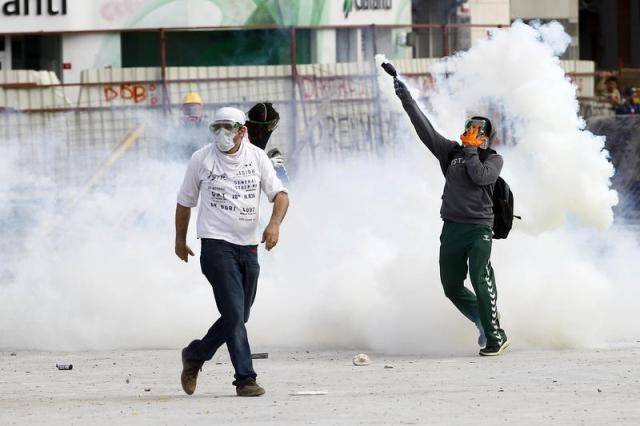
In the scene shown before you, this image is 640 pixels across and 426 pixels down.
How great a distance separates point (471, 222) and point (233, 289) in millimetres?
2283

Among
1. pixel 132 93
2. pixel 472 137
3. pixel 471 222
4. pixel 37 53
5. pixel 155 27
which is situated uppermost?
pixel 155 27

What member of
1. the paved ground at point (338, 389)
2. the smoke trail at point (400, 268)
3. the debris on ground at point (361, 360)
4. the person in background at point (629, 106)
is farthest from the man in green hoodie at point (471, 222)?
the person in background at point (629, 106)

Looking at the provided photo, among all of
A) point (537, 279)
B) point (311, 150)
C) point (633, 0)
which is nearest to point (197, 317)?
point (537, 279)

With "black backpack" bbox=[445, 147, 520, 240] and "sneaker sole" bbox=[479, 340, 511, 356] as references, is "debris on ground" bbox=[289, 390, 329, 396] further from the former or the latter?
"black backpack" bbox=[445, 147, 520, 240]

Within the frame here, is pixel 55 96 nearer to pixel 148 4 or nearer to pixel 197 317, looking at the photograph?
pixel 148 4

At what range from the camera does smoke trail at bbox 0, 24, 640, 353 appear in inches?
452

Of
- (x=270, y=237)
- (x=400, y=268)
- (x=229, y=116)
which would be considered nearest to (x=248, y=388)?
(x=270, y=237)

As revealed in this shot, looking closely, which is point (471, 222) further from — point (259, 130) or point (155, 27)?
point (155, 27)

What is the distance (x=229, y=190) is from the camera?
9086mm

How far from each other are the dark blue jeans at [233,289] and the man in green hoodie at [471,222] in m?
2.03

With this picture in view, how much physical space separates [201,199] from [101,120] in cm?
1237

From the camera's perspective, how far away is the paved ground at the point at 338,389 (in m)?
8.19

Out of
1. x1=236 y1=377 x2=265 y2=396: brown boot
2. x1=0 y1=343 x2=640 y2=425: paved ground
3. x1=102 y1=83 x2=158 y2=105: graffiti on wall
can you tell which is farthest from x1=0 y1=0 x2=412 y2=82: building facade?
x1=236 y1=377 x2=265 y2=396: brown boot

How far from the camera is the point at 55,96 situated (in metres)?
22.1
